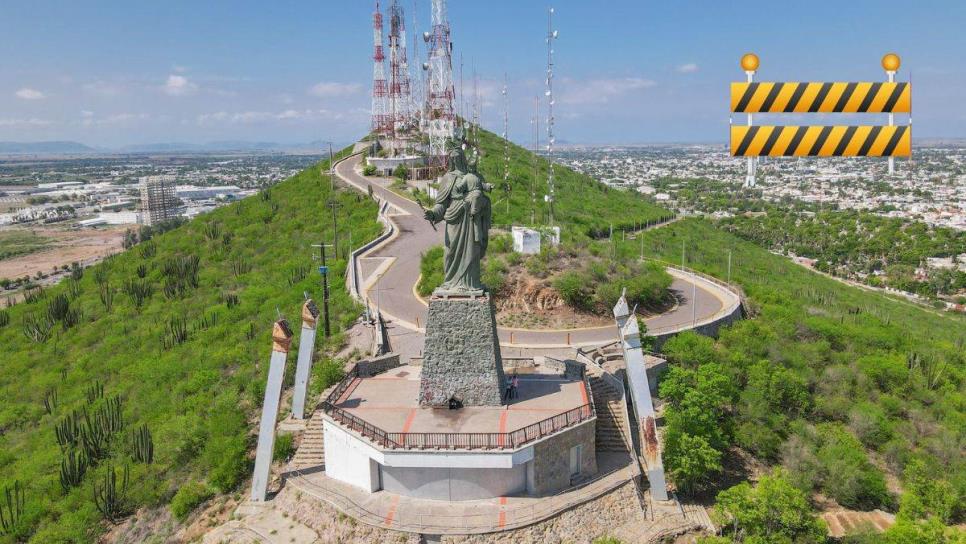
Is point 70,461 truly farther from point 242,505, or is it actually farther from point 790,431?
point 790,431

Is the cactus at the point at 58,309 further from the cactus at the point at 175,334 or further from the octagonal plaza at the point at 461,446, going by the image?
the octagonal plaza at the point at 461,446

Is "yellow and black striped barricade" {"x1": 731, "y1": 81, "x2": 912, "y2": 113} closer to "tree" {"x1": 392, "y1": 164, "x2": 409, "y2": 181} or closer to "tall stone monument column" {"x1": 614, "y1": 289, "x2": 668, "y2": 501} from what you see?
"tall stone monument column" {"x1": 614, "y1": 289, "x2": 668, "y2": 501}

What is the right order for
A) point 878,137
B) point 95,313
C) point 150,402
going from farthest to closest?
1. point 95,313
2. point 150,402
3. point 878,137

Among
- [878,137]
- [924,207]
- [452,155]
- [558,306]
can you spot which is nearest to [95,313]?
[558,306]

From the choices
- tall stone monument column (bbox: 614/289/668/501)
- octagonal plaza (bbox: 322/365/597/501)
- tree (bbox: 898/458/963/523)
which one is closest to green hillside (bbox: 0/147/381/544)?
octagonal plaza (bbox: 322/365/597/501)

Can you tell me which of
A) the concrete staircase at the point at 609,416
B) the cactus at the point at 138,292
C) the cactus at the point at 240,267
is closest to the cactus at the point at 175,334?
the cactus at the point at 138,292

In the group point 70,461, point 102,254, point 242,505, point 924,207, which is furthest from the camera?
point 924,207
